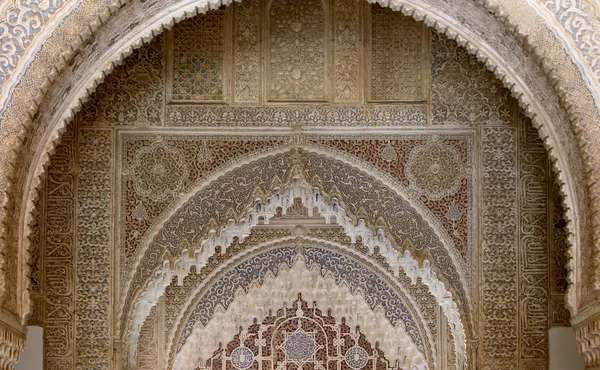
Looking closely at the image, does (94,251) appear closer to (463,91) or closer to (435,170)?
(435,170)

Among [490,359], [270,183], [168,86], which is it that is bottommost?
[490,359]

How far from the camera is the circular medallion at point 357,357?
32.6 feet

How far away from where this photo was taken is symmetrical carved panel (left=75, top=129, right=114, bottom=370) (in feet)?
26.3

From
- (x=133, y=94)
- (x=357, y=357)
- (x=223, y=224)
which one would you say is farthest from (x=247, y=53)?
(x=357, y=357)

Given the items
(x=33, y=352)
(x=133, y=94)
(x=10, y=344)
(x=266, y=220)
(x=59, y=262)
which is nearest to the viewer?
(x=10, y=344)

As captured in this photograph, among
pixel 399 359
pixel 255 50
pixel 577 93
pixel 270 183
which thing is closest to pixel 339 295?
pixel 399 359

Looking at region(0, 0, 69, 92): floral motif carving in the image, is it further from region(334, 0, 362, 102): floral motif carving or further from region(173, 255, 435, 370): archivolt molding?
region(173, 255, 435, 370): archivolt molding

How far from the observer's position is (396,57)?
8.20m

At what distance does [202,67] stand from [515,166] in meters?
2.28

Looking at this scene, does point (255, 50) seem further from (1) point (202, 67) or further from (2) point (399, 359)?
(2) point (399, 359)

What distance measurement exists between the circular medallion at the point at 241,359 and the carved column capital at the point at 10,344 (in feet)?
11.3

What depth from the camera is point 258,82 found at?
819 centimetres

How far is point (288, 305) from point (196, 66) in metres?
2.64

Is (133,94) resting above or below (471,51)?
above
